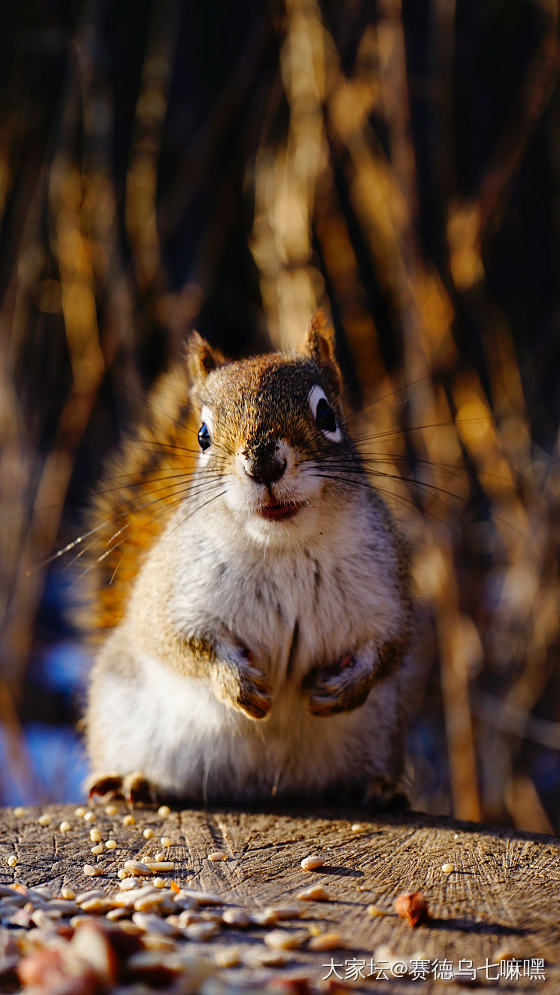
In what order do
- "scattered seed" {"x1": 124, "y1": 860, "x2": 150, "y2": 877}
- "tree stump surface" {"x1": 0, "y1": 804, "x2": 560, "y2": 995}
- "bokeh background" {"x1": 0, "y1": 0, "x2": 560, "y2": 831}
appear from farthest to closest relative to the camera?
"bokeh background" {"x1": 0, "y1": 0, "x2": 560, "y2": 831} → "scattered seed" {"x1": 124, "y1": 860, "x2": 150, "y2": 877} → "tree stump surface" {"x1": 0, "y1": 804, "x2": 560, "y2": 995}

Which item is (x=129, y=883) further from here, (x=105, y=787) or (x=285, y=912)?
(x=105, y=787)

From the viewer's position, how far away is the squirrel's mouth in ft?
5.39

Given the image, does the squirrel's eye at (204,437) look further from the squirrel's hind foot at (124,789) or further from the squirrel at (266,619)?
the squirrel's hind foot at (124,789)

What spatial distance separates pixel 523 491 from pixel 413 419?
57 centimetres

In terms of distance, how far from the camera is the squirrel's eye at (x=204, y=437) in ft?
6.09

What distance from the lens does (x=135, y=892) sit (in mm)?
1339

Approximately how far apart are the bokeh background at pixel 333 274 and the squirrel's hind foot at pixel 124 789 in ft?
2.83

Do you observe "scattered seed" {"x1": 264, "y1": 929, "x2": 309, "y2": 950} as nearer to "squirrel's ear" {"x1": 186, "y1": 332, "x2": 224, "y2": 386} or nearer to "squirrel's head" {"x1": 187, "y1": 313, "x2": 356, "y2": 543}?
"squirrel's head" {"x1": 187, "y1": 313, "x2": 356, "y2": 543}

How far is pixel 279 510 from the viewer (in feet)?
5.42

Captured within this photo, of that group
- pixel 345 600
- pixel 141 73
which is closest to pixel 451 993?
pixel 345 600

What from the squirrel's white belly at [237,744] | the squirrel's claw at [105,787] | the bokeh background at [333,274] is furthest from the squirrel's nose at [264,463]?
the bokeh background at [333,274]

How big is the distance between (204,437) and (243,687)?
490 mm

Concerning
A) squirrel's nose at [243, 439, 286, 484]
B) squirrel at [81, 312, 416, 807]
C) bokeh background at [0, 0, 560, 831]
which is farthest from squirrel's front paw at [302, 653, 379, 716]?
bokeh background at [0, 0, 560, 831]

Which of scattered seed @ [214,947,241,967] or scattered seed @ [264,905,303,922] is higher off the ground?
scattered seed @ [214,947,241,967]
